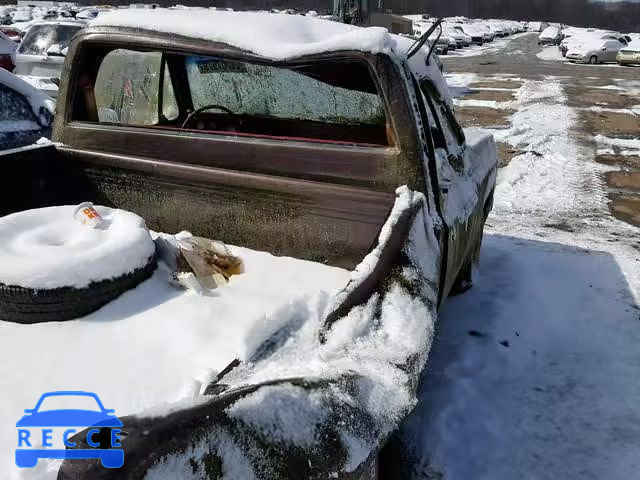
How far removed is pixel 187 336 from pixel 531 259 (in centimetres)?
364

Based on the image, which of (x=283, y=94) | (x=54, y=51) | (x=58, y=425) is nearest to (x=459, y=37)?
(x=54, y=51)

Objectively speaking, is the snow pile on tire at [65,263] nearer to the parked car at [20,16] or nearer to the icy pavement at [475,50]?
the icy pavement at [475,50]

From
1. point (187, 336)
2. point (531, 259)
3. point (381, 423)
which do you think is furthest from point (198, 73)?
point (531, 259)

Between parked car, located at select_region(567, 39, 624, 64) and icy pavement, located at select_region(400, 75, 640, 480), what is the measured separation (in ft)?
80.8

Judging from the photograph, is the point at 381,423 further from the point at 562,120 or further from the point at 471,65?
the point at 471,65

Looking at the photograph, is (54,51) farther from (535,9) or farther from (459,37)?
(535,9)

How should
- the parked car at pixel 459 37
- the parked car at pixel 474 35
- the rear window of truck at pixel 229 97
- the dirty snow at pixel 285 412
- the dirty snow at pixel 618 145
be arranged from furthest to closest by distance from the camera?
the parked car at pixel 474 35 < the parked car at pixel 459 37 < the dirty snow at pixel 618 145 < the rear window of truck at pixel 229 97 < the dirty snow at pixel 285 412

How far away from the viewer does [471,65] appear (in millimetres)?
24438

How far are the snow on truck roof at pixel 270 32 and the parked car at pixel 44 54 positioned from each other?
22.3ft

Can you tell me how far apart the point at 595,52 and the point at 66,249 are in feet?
99.0

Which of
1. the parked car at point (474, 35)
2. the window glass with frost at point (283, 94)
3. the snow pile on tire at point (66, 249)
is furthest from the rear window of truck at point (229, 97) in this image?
the parked car at point (474, 35)

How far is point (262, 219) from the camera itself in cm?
293

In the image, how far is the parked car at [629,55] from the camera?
25.3m

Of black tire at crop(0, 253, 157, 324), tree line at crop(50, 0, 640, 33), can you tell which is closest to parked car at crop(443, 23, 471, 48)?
tree line at crop(50, 0, 640, 33)
